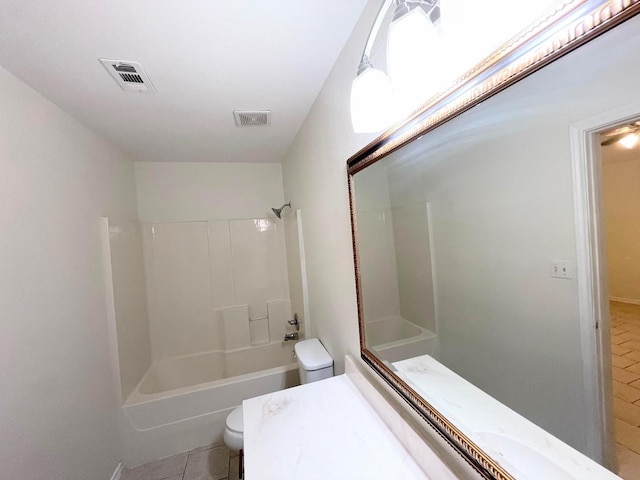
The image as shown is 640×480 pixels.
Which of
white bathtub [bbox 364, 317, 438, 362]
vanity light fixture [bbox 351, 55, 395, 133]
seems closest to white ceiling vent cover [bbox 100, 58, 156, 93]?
vanity light fixture [bbox 351, 55, 395, 133]

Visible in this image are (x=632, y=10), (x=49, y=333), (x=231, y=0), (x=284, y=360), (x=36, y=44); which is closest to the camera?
(x=632, y=10)

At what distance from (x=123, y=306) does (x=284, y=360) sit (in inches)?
62.8

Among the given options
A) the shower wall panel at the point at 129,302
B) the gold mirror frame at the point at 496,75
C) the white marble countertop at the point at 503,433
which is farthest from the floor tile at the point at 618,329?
the shower wall panel at the point at 129,302

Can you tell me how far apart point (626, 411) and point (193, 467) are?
2.37 meters

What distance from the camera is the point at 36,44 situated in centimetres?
99

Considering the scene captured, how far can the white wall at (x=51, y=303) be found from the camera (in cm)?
104

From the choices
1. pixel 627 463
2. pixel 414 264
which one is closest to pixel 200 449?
pixel 414 264

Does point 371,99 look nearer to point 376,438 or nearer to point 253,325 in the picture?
point 376,438

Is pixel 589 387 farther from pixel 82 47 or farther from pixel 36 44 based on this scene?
pixel 36 44

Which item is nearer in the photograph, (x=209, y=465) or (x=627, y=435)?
(x=627, y=435)

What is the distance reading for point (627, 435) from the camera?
39cm

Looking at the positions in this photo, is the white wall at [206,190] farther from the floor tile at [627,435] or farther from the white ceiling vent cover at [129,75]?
the floor tile at [627,435]

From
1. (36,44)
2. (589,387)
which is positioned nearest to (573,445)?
(589,387)

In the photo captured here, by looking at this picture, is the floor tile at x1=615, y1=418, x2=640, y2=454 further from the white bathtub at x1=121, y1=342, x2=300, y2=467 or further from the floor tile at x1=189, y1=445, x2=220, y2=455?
the floor tile at x1=189, y1=445, x2=220, y2=455
